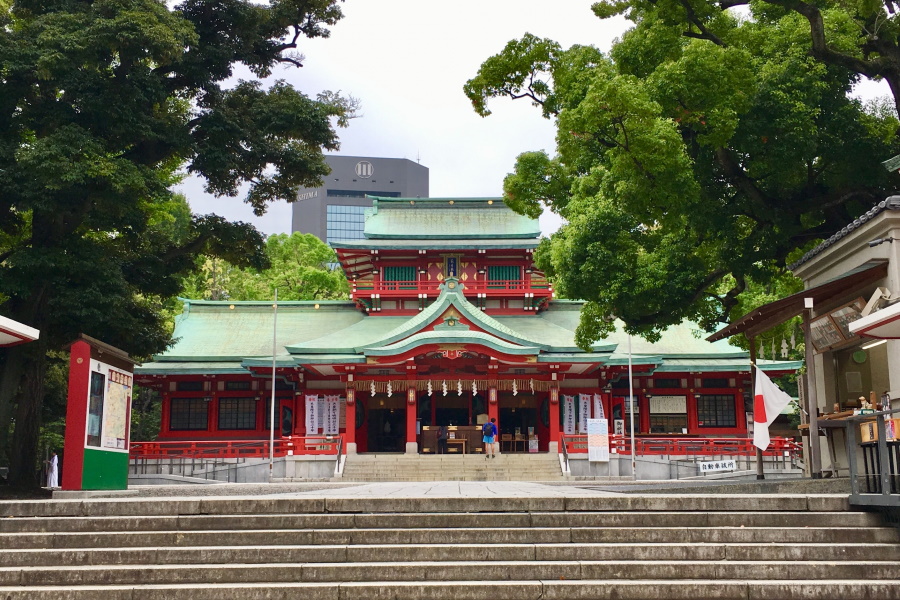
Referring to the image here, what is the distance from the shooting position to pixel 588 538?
8.55 metres

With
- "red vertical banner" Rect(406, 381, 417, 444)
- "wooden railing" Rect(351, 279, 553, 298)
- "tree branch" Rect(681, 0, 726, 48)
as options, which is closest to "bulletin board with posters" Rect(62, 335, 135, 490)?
"tree branch" Rect(681, 0, 726, 48)

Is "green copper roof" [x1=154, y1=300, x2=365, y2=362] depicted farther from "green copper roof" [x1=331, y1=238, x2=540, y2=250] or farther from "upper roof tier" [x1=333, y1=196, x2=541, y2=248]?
"upper roof tier" [x1=333, y1=196, x2=541, y2=248]

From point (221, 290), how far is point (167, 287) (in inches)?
1147

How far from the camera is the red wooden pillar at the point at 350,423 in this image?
30005 mm

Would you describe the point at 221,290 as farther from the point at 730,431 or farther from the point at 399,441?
the point at 730,431

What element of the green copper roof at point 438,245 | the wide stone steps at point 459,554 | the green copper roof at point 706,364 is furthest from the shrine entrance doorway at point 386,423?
the wide stone steps at point 459,554

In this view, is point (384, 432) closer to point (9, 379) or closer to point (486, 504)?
point (9, 379)

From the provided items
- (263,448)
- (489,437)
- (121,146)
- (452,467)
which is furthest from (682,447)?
(121,146)

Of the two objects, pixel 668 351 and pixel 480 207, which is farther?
pixel 480 207

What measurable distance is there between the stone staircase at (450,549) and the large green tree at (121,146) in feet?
36.6

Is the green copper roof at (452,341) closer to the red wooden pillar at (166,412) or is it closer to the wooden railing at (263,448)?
the wooden railing at (263,448)

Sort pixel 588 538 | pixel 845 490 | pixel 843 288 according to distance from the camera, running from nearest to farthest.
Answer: pixel 588 538 < pixel 845 490 < pixel 843 288

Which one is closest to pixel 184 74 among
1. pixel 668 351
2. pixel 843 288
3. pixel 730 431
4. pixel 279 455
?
pixel 279 455

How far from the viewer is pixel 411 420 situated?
99.9ft
